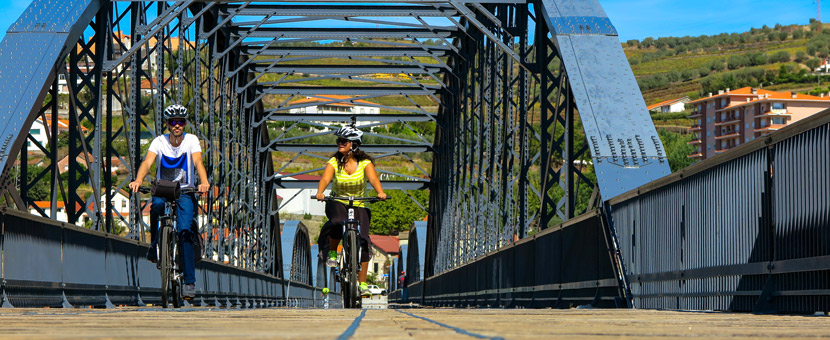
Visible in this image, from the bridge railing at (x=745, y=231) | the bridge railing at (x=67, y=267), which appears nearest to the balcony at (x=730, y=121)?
the bridge railing at (x=67, y=267)

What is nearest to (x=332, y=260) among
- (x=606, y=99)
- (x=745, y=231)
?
(x=606, y=99)

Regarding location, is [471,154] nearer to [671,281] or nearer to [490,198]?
[490,198]

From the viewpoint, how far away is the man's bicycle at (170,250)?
30.3 feet

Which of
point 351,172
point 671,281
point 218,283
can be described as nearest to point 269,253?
point 218,283

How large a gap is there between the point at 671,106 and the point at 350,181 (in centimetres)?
18526

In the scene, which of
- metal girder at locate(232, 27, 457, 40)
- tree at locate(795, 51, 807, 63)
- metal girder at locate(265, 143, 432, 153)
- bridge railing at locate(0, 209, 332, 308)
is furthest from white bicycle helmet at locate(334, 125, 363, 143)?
tree at locate(795, 51, 807, 63)

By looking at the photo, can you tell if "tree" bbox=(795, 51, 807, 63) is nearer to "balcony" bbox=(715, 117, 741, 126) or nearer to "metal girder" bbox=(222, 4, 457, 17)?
"balcony" bbox=(715, 117, 741, 126)

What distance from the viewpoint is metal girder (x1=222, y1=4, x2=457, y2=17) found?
72.1 feet

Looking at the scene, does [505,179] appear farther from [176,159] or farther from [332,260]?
[176,159]

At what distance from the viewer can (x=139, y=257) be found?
508 inches

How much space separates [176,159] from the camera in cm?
938

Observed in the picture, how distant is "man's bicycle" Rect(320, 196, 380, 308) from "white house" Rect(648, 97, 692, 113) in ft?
605

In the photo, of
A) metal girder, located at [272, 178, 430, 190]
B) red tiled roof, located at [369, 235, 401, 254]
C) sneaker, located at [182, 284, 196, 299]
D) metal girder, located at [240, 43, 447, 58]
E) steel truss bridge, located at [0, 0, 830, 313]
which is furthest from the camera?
red tiled roof, located at [369, 235, 401, 254]

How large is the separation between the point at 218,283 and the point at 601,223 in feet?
34.7
